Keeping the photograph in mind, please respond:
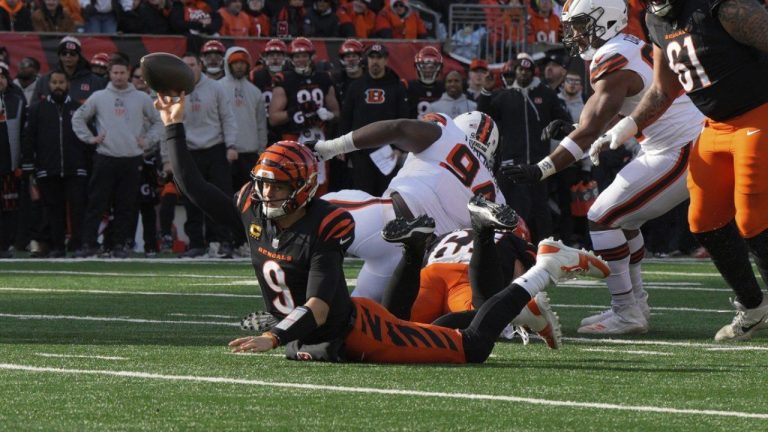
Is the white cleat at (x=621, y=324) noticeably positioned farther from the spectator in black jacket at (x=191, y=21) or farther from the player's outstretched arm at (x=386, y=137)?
the spectator in black jacket at (x=191, y=21)

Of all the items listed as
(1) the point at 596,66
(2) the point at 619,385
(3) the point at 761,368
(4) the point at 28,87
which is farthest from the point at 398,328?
(4) the point at 28,87

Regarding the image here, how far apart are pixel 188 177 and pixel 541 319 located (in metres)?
1.57

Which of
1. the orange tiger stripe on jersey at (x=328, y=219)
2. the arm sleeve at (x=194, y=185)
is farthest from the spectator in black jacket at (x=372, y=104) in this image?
the orange tiger stripe on jersey at (x=328, y=219)

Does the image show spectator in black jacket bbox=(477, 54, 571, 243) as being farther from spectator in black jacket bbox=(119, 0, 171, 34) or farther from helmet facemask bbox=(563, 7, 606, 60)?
helmet facemask bbox=(563, 7, 606, 60)

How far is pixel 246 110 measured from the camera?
45.9ft

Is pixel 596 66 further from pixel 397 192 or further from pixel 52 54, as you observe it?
pixel 52 54

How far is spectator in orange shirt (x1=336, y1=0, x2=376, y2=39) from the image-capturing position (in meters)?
18.0

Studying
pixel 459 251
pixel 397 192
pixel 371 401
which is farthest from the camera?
pixel 397 192

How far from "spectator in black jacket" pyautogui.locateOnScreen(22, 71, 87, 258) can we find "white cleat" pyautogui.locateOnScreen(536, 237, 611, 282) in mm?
8431

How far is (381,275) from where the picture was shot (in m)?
7.20

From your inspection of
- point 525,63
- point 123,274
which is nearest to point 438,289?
point 123,274

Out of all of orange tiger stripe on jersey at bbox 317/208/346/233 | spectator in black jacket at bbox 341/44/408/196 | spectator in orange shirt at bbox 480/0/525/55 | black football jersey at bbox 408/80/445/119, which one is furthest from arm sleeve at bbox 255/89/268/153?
orange tiger stripe on jersey at bbox 317/208/346/233

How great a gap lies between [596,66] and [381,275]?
153cm

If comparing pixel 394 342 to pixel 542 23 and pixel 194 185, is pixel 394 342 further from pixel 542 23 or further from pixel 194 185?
pixel 542 23
